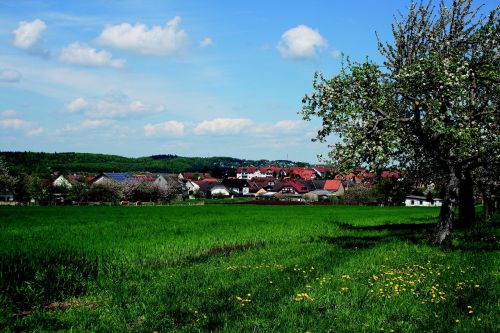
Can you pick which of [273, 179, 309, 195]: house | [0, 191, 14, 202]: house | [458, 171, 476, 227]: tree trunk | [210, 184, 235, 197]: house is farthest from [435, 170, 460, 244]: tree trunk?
[210, 184, 235, 197]: house

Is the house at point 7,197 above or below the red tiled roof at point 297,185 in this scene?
below

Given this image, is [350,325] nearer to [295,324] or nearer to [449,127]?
[295,324]

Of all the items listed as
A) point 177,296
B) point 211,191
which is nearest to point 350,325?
point 177,296

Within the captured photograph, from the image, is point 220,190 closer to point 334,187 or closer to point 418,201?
point 334,187

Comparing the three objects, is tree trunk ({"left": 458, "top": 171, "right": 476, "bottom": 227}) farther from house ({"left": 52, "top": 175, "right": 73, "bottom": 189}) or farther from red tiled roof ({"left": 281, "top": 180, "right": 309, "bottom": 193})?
red tiled roof ({"left": 281, "top": 180, "right": 309, "bottom": 193})

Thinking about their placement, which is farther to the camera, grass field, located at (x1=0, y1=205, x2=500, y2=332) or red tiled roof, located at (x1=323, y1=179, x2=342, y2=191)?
red tiled roof, located at (x1=323, y1=179, x2=342, y2=191)

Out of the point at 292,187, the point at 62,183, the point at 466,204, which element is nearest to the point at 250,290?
the point at 466,204

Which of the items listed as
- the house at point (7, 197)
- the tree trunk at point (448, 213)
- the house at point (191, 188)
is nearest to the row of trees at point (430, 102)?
the tree trunk at point (448, 213)

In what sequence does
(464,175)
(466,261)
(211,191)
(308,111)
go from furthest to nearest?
(211,191) < (464,175) < (308,111) < (466,261)

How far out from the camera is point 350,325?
9.05m

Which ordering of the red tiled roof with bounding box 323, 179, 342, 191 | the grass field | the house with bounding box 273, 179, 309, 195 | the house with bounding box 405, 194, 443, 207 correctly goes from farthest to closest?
the red tiled roof with bounding box 323, 179, 342, 191, the house with bounding box 273, 179, 309, 195, the house with bounding box 405, 194, 443, 207, the grass field

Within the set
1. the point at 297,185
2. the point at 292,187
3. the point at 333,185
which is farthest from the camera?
the point at 333,185

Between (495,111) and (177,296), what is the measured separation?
18502 millimetres

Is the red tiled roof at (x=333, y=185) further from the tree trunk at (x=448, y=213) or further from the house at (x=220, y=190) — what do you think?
the tree trunk at (x=448, y=213)
